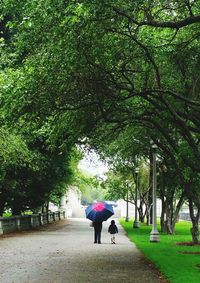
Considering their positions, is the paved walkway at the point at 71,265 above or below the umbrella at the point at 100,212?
below

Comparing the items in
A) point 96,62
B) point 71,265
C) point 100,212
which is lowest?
point 71,265

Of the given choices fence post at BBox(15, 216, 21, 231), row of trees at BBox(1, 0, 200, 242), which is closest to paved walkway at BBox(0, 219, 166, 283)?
row of trees at BBox(1, 0, 200, 242)

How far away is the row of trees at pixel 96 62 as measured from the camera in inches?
450

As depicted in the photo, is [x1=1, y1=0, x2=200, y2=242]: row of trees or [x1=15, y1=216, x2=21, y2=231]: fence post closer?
[x1=1, y1=0, x2=200, y2=242]: row of trees

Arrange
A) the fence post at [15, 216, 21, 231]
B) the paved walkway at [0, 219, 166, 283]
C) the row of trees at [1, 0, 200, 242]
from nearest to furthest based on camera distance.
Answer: the row of trees at [1, 0, 200, 242]
the paved walkway at [0, 219, 166, 283]
the fence post at [15, 216, 21, 231]

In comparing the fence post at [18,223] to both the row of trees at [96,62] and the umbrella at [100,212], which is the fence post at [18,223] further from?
the row of trees at [96,62]

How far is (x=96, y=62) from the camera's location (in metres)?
14.4

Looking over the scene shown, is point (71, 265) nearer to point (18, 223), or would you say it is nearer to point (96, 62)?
point (96, 62)

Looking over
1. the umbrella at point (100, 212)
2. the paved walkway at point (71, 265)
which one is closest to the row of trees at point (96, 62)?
the paved walkway at point (71, 265)

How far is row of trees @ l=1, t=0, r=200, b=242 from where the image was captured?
11421mm

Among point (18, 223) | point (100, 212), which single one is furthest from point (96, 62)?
point (18, 223)

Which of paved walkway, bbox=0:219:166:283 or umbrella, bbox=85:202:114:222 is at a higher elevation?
umbrella, bbox=85:202:114:222

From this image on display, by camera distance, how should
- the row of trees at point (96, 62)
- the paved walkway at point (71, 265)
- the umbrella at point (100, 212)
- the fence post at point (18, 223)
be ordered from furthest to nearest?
the fence post at point (18, 223)
the umbrella at point (100, 212)
the paved walkway at point (71, 265)
the row of trees at point (96, 62)

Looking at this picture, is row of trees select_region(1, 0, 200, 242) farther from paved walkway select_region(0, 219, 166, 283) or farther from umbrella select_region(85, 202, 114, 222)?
umbrella select_region(85, 202, 114, 222)
